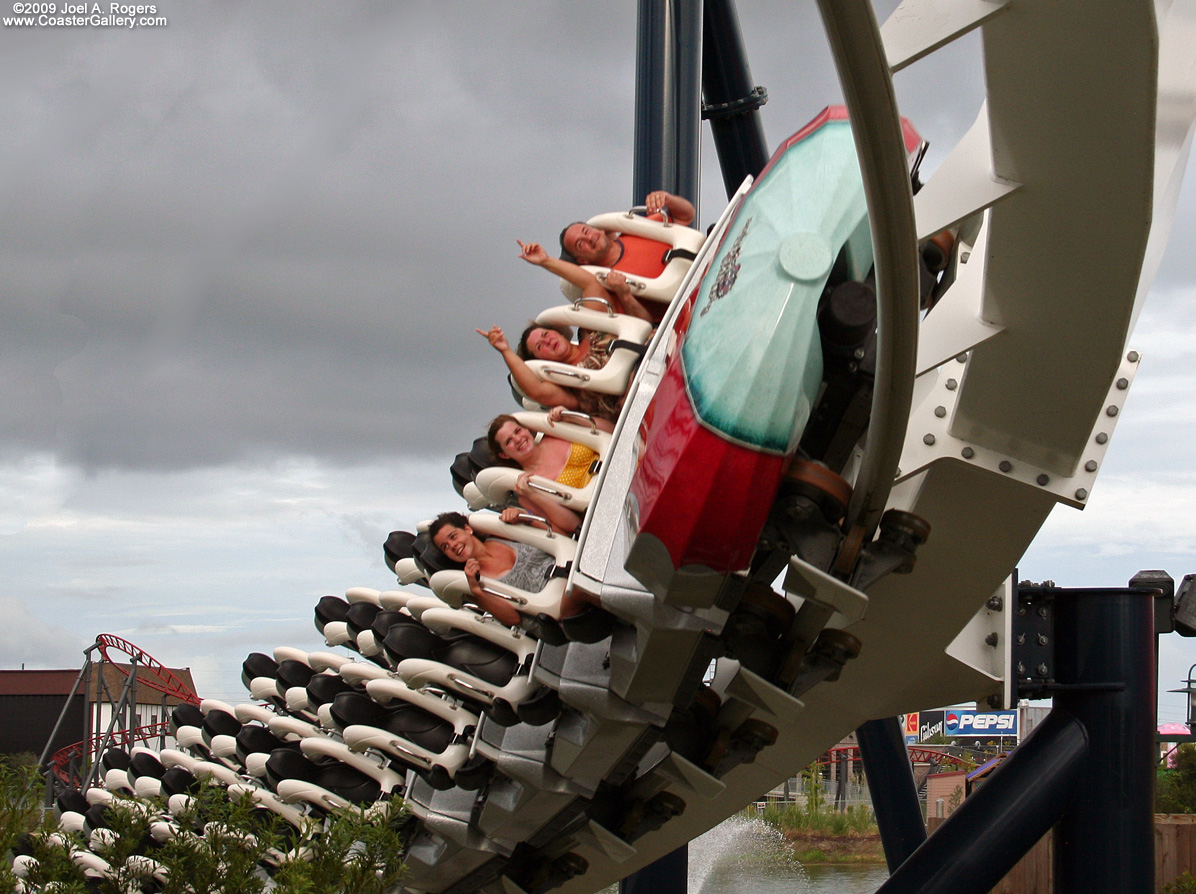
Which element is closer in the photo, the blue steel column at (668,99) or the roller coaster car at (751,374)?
the roller coaster car at (751,374)

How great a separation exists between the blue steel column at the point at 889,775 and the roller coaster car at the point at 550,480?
317cm

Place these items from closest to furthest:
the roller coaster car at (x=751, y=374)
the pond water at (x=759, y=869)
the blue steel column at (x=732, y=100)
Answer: the roller coaster car at (x=751, y=374) → the blue steel column at (x=732, y=100) → the pond water at (x=759, y=869)

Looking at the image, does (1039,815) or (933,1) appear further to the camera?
(1039,815)

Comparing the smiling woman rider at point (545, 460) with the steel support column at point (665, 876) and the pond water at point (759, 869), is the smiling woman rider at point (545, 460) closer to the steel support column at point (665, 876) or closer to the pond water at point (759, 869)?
the steel support column at point (665, 876)

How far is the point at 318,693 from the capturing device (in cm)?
479

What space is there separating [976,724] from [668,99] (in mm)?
30039

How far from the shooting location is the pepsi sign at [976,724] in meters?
32.5

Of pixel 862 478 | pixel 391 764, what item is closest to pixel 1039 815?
pixel 862 478

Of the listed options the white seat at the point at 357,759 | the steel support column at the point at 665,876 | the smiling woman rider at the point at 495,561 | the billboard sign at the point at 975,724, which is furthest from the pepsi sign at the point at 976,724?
the smiling woman rider at the point at 495,561

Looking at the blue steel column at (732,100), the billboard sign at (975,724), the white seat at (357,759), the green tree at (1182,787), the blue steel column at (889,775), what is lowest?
the white seat at (357,759)

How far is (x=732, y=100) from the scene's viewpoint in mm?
7664

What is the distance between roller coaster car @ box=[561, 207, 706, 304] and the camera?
3.69m

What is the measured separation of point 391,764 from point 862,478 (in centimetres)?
244

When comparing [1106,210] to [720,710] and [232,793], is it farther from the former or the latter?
[232,793]
